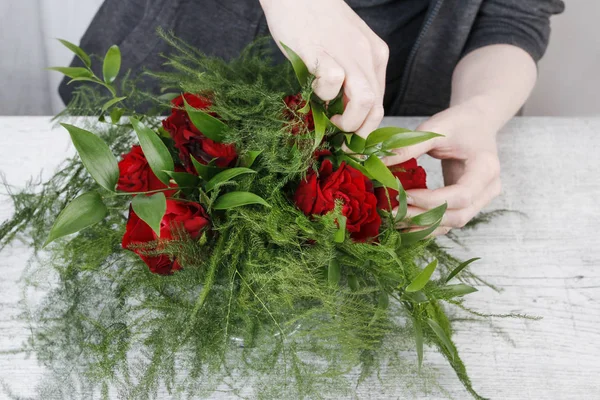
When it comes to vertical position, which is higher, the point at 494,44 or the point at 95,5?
the point at 95,5

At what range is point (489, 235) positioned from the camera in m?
0.61

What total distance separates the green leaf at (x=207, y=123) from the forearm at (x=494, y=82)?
33cm

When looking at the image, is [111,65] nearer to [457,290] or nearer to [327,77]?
[327,77]

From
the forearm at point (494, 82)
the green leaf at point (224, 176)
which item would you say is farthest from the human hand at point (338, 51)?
the forearm at point (494, 82)

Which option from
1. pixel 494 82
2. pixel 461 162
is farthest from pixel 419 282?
pixel 494 82

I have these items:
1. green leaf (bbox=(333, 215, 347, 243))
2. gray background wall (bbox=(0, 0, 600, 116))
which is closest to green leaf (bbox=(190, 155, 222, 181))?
green leaf (bbox=(333, 215, 347, 243))

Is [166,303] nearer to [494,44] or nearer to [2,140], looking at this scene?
[2,140]

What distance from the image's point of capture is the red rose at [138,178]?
38 centimetres

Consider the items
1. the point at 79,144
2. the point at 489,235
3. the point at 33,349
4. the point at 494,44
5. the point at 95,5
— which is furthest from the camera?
the point at 95,5

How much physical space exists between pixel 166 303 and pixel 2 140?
42 centimetres

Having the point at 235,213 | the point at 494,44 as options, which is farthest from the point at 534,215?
the point at 235,213

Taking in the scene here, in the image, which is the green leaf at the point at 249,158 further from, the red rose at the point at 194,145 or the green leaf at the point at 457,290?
the green leaf at the point at 457,290

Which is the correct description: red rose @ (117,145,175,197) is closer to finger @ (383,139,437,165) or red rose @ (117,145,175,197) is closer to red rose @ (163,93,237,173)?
red rose @ (163,93,237,173)

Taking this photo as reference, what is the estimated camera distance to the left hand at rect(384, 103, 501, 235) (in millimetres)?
502
